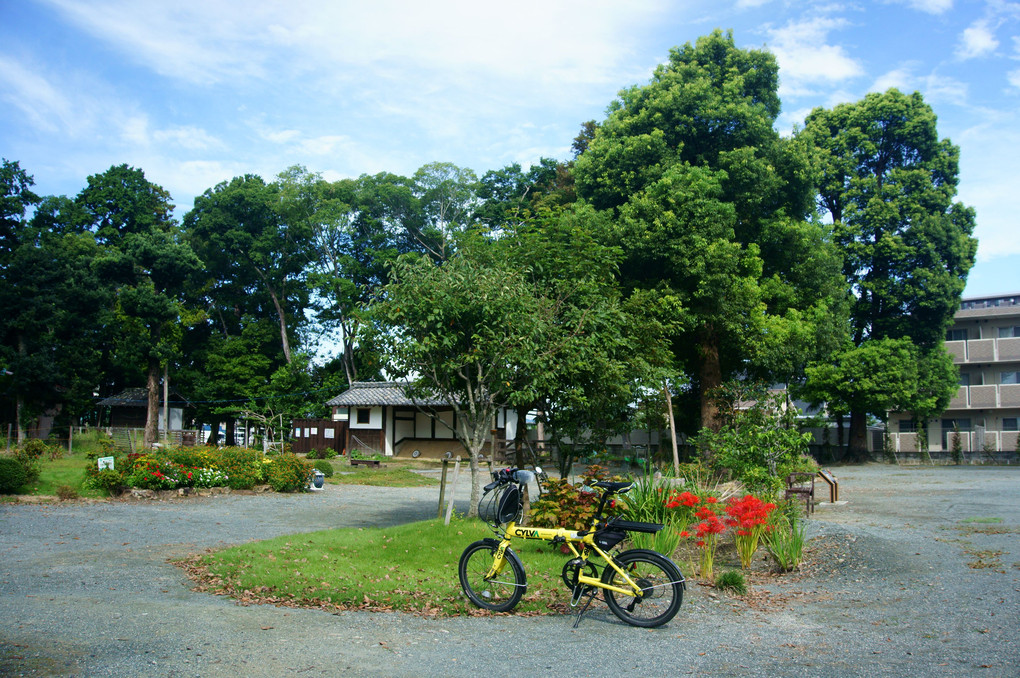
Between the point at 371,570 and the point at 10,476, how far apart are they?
12.1 meters

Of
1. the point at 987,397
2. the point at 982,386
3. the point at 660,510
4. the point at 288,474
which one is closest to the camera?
the point at 660,510

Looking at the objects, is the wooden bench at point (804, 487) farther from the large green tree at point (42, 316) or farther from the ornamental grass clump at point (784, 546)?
the large green tree at point (42, 316)

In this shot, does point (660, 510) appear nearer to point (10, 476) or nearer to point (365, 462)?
point (10, 476)

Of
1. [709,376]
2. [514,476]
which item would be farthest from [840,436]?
[514,476]

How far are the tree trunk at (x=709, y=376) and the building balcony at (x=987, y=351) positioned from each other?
757 inches

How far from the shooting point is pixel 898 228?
3167cm

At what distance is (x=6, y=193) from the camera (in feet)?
118

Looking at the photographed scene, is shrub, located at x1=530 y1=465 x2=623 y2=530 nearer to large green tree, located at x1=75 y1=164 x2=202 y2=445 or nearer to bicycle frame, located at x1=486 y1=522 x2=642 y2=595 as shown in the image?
bicycle frame, located at x1=486 y1=522 x2=642 y2=595

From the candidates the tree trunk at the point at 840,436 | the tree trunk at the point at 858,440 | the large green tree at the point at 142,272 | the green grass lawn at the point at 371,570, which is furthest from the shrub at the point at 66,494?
the tree trunk at the point at 840,436

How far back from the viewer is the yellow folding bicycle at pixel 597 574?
6.20m

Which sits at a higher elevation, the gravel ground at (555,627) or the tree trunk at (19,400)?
the tree trunk at (19,400)

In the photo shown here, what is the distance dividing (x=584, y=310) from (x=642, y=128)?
13.0 m

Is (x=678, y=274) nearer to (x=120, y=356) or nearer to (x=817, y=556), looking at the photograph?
(x=817, y=556)

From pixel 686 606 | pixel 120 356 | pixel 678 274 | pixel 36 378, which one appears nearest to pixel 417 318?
pixel 686 606
